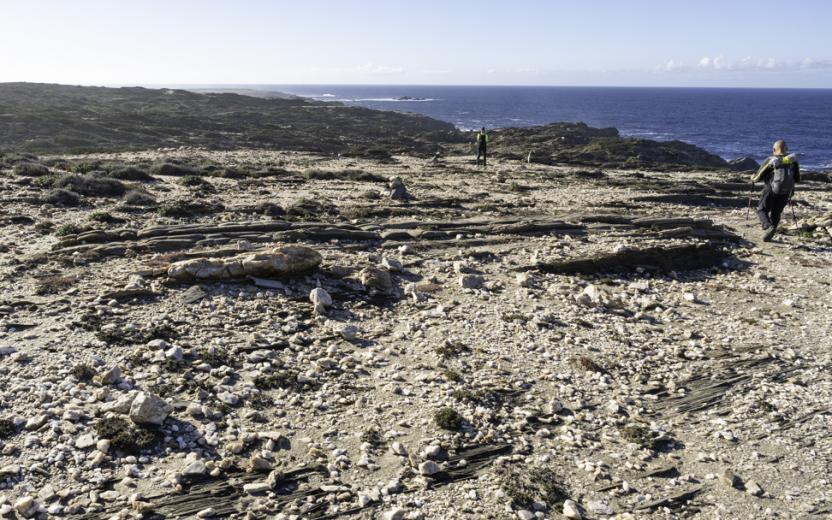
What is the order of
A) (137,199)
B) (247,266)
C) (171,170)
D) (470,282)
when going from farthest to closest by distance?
(171,170) → (137,199) → (470,282) → (247,266)

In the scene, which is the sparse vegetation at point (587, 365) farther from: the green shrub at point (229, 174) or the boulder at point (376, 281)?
the green shrub at point (229, 174)

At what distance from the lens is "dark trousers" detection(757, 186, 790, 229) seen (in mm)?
17250

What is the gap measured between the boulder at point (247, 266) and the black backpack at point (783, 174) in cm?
1388

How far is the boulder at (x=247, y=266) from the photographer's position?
12273 mm

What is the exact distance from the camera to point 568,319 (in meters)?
12.3

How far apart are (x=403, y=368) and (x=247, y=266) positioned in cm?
481

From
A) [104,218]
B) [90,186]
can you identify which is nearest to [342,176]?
[90,186]

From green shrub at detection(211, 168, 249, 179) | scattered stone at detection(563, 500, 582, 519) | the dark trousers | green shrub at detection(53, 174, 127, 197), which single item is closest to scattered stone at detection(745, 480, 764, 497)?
scattered stone at detection(563, 500, 582, 519)

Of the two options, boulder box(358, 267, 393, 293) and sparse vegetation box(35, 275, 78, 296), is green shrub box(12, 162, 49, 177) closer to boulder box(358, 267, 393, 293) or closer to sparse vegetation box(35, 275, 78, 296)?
sparse vegetation box(35, 275, 78, 296)

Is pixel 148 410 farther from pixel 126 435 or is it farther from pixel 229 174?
pixel 229 174

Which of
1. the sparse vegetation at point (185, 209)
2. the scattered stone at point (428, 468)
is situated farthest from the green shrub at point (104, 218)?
Result: the scattered stone at point (428, 468)

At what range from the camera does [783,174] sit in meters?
16.5

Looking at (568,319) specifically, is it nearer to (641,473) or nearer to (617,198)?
(641,473)

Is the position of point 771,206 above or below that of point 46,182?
below
